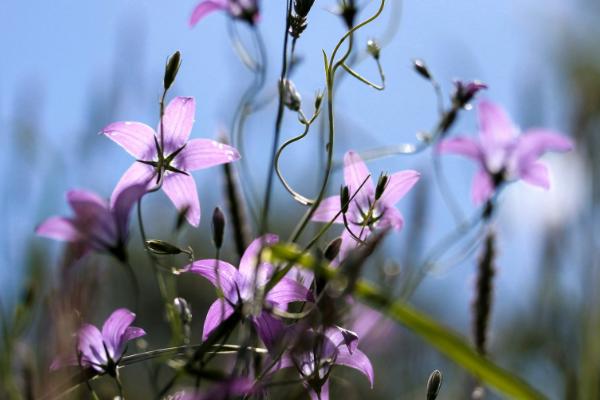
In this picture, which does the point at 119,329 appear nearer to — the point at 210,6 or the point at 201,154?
the point at 201,154

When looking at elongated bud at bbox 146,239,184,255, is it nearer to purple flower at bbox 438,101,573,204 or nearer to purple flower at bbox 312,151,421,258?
purple flower at bbox 312,151,421,258

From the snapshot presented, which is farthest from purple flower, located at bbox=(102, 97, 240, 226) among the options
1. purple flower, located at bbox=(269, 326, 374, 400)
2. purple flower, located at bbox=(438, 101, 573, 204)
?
purple flower, located at bbox=(438, 101, 573, 204)

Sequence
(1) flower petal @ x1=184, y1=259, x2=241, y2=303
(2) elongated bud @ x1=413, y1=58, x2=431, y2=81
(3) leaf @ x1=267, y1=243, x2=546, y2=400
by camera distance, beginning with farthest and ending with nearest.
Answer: (2) elongated bud @ x1=413, y1=58, x2=431, y2=81 < (1) flower petal @ x1=184, y1=259, x2=241, y2=303 < (3) leaf @ x1=267, y1=243, x2=546, y2=400

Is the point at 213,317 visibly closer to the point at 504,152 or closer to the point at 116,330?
the point at 116,330

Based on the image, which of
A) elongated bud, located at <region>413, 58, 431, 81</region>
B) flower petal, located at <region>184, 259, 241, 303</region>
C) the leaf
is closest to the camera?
the leaf

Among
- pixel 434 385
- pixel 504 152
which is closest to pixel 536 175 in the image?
pixel 504 152

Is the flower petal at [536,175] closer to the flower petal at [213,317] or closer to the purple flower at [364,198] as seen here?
the purple flower at [364,198]
